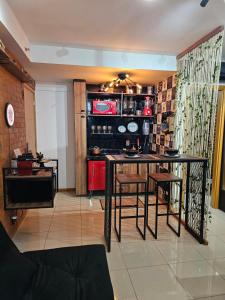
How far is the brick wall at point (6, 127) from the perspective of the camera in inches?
94.3

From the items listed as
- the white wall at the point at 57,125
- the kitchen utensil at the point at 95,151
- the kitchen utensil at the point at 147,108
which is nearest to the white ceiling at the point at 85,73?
the white wall at the point at 57,125

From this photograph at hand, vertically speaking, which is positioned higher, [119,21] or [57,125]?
[119,21]

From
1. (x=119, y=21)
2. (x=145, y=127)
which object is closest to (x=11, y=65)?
(x=119, y=21)

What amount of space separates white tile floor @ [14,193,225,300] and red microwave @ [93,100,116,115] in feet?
6.28

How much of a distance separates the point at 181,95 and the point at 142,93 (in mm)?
1452

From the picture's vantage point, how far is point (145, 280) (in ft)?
6.56

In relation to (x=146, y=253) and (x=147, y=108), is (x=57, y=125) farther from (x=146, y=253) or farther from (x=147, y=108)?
(x=146, y=253)

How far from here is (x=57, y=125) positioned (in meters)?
4.46

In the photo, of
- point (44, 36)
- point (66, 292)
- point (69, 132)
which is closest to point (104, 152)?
point (69, 132)

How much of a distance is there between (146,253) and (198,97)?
201 cm

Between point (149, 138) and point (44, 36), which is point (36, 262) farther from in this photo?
point (149, 138)

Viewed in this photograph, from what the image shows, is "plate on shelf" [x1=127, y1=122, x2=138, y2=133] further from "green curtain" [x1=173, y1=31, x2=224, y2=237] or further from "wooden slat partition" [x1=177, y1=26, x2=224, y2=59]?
"wooden slat partition" [x1=177, y1=26, x2=224, y2=59]

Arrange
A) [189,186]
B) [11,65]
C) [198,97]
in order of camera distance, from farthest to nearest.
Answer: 1. [189,186]
2. [198,97]
3. [11,65]

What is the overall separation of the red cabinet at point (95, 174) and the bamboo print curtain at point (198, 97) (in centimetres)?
160
